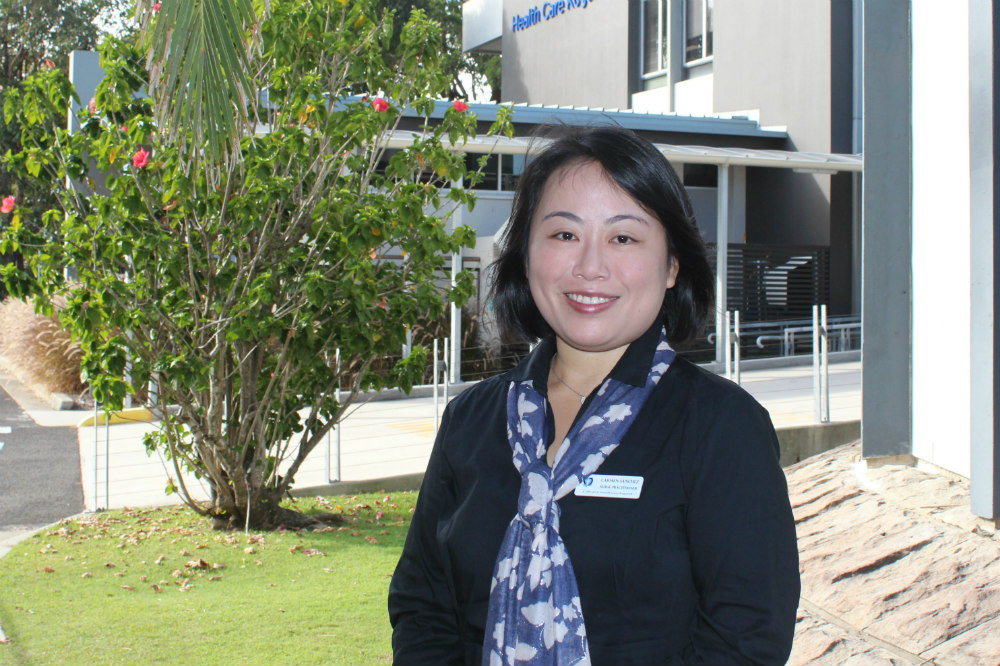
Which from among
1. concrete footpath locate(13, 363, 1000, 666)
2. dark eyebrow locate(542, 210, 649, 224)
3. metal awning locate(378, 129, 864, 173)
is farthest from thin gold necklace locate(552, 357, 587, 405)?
metal awning locate(378, 129, 864, 173)

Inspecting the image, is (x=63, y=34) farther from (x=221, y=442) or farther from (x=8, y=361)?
(x=221, y=442)

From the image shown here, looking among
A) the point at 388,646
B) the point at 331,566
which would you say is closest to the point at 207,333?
the point at 331,566

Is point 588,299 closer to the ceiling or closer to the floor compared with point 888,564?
closer to the ceiling

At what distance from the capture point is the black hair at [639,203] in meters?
2.03

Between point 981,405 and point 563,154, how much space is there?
383 centimetres

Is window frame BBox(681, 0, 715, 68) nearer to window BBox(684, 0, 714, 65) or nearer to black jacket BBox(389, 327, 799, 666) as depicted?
window BBox(684, 0, 714, 65)

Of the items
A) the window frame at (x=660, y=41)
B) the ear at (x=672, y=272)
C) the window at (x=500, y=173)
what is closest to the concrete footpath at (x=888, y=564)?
the ear at (x=672, y=272)

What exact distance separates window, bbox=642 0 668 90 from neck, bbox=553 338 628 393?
23593mm

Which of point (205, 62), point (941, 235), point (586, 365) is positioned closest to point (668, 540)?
point (586, 365)

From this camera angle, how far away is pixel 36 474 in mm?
9508

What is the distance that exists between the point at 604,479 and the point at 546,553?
174 millimetres

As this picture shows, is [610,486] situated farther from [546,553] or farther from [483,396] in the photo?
[483,396]

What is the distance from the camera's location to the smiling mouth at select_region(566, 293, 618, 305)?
2045 millimetres

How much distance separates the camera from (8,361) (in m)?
18.8
